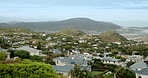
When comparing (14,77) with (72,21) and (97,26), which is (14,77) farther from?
(72,21)

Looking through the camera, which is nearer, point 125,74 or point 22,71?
point 22,71

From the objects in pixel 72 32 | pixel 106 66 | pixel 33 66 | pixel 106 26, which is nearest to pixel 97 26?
pixel 106 26

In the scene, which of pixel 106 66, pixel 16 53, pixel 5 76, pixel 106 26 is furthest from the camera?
pixel 106 26

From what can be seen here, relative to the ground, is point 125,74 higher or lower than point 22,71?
lower

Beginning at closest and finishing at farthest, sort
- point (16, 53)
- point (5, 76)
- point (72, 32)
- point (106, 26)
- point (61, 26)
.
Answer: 1. point (5, 76)
2. point (16, 53)
3. point (72, 32)
4. point (106, 26)
5. point (61, 26)

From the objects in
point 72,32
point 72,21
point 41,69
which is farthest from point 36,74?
point 72,21

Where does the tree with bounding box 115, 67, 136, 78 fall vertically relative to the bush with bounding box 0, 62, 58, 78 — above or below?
below

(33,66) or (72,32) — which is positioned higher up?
(33,66)

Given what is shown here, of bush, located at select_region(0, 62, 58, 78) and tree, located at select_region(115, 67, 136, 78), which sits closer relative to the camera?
Result: bush, located at select_region(0, 62, 58, 78)

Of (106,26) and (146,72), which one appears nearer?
(146,72)

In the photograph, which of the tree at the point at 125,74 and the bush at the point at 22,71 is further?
the tree at the point at 125,74

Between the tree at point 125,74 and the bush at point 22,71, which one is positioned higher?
the bush at point 22,71
